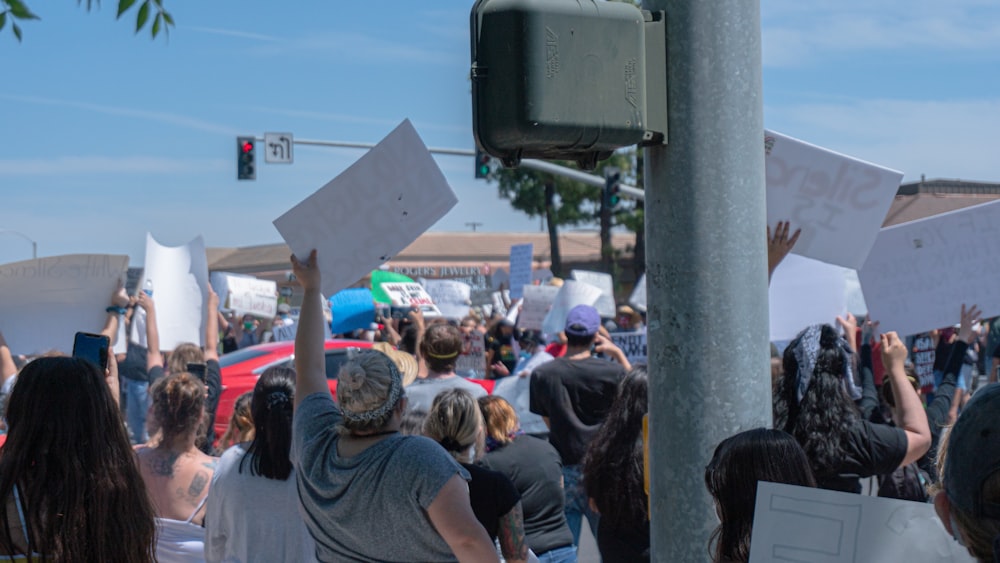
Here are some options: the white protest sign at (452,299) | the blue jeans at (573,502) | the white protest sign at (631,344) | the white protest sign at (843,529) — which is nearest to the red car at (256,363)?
the white protest sign at (631,344)

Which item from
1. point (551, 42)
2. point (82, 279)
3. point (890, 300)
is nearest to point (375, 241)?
point (551, 42)

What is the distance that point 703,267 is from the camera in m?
2.85

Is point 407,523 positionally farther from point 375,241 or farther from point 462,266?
point 462,266

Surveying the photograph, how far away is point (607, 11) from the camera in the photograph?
2.85 metres

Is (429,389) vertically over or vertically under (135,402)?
over

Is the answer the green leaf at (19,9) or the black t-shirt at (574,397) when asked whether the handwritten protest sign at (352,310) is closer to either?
the black t-shirt at (574,397)

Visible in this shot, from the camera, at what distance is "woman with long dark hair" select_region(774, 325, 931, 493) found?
4.21 m

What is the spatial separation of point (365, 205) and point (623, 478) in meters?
1.78

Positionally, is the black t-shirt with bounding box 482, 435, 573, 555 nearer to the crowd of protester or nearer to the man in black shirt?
the crowd of protester

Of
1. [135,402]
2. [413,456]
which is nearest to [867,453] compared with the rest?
[413,456]

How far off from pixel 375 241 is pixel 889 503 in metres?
2.48

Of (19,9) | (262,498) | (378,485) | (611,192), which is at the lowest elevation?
(262,498)

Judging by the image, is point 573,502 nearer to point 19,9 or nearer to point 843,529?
point 19,9

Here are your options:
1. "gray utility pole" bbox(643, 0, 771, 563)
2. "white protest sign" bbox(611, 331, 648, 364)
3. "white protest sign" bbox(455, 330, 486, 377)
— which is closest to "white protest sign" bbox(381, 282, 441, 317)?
"white protest sign" bbox(455, 330, 486, 377)
